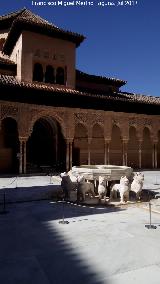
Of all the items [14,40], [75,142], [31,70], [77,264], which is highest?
[14,40]

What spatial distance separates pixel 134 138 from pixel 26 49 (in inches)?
427

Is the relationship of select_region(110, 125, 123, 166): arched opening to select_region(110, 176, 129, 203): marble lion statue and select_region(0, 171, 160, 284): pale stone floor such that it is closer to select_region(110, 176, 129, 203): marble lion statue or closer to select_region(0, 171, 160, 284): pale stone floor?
select_region(110, 176, 129, 203): marble lion statue

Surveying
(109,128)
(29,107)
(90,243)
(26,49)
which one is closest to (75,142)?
(109,128)

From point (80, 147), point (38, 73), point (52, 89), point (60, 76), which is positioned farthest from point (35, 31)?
point (80, 147)

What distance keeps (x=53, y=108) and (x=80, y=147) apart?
14.3ft

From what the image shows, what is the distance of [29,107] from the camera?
16016 millimetres

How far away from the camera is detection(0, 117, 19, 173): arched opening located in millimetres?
17359

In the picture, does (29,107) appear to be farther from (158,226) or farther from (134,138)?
(158,226)

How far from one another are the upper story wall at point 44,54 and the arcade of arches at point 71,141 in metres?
2.81

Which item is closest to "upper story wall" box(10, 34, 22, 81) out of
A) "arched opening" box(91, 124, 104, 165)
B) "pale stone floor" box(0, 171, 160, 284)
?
"arched opening" box(91, 124, 104, 165)

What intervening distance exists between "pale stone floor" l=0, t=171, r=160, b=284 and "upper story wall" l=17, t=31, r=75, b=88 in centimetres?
1213

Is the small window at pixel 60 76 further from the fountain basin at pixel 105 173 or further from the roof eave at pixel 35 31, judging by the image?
the fountain basin at pixel 105 173

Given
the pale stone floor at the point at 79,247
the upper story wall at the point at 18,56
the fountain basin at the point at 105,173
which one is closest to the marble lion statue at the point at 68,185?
the fountain basin at the point at 105,173

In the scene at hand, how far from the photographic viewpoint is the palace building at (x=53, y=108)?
1606cm
